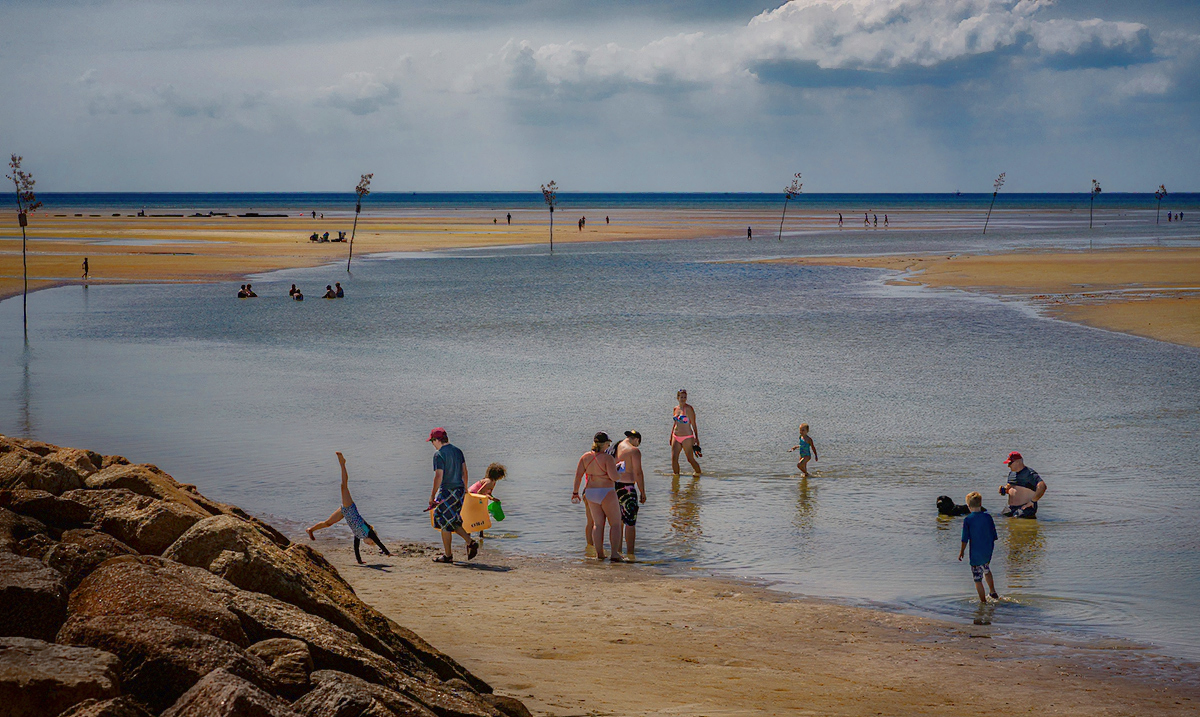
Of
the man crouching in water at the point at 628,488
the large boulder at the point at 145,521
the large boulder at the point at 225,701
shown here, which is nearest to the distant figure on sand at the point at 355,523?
the man crouching in water at the point at 628,488

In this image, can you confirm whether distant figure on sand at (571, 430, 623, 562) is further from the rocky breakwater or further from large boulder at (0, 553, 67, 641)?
large boulder at (0, 553, 67, 641)

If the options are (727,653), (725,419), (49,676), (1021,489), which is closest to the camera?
(49,676)

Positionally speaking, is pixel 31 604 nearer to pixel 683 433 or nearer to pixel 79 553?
pixel 79 553

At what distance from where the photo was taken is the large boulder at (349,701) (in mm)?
5168

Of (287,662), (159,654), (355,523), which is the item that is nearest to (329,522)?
(355,523)

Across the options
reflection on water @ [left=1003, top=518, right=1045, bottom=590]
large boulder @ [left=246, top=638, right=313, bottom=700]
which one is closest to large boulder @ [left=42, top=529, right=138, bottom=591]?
large boulder @ [left=246, top=638, right=313, bottom=700]

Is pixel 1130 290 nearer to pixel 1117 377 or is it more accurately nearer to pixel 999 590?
pixel 1117 377

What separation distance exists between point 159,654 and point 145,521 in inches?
95.4

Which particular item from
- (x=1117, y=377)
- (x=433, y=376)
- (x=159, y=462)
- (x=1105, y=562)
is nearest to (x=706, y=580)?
(x=1105, y=562)

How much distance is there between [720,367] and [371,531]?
47.2ft

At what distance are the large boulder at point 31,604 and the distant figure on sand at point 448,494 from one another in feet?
19.0

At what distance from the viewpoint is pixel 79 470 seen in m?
8.88

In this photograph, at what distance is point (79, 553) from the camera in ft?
21.3

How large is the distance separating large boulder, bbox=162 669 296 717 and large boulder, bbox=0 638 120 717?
1.16 ft
